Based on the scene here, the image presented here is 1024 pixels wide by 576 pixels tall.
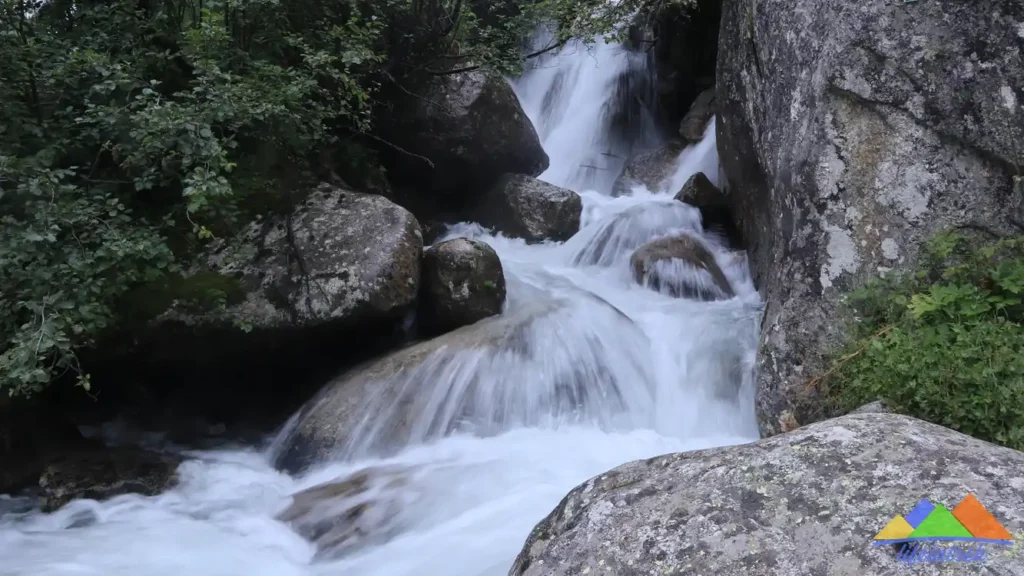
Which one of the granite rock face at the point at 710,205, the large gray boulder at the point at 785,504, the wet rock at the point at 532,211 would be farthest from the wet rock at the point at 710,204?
the large gray boulder at the point at 785,504

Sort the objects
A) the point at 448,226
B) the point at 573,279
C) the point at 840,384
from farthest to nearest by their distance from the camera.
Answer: the point at 448,226 → the point at 573,279 → the point at 840,384

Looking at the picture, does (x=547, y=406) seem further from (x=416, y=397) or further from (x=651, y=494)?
(x=651, y=494)

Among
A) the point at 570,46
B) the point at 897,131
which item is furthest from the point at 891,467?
the point at 570,46

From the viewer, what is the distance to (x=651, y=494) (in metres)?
2.50

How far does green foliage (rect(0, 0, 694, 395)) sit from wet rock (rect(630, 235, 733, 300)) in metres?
3.51

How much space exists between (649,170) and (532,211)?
312 cm

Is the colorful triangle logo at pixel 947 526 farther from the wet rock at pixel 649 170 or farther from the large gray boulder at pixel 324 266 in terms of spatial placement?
the wet rock at pixel 649 170

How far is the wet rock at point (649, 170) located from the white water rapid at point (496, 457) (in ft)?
8.81

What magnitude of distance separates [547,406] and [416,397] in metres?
1.07

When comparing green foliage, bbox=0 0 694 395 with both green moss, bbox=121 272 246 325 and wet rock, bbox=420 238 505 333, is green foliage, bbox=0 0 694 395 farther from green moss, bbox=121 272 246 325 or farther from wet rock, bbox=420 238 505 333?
wet rock, bbox=420 238 505 333

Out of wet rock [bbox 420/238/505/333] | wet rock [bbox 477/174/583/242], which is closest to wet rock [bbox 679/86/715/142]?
wet rock [bbox 477/174/583/242]

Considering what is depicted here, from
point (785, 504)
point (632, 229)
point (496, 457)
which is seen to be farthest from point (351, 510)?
point (632, 229)

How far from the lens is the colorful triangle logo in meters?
1.99

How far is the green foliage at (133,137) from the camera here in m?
4.29
